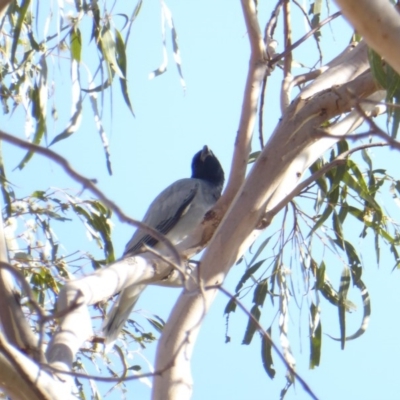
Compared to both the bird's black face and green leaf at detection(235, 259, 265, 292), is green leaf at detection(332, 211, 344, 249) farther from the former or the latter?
the bird's black face

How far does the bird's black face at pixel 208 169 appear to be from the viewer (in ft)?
13.5

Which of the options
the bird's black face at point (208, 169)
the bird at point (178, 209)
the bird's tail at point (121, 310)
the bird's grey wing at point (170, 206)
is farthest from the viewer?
the bird's black face at point (208, 169)

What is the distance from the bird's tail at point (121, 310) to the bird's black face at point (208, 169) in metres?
1.17

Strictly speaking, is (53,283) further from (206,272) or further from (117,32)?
(206,272)

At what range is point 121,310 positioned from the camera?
2990mm

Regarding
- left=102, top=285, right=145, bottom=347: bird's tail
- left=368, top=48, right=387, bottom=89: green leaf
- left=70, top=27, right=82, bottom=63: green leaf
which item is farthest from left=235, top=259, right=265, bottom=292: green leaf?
left=368, top=48, right=387, bottom=89: green leaf

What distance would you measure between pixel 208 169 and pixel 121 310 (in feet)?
4.28

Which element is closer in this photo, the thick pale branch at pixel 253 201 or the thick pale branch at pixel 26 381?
the thick pale branch at pixel 26 381

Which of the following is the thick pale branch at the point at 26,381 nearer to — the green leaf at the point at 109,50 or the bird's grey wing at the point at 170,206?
the green leaf at the point at 109,50

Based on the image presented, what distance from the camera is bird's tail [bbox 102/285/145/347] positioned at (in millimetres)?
2885

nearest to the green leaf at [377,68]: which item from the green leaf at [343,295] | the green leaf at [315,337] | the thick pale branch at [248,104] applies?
the thick pale branch at [248,104]

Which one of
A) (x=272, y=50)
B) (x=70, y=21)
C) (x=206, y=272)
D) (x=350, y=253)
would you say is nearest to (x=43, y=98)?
(x=70, y=21)

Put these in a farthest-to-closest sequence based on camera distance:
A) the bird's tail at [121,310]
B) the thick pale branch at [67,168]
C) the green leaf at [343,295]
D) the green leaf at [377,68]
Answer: the bird's tail at [121,310] < the green leaf at [343,295] < the green leaf at [377,68] < the thick pale branch at [67,168]

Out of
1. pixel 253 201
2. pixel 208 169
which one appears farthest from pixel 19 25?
pixel 208 169
